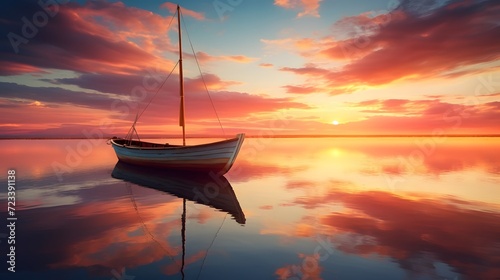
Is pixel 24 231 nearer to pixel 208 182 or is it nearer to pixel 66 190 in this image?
pixel 66 190

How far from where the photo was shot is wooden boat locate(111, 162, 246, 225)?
1328 centimetres

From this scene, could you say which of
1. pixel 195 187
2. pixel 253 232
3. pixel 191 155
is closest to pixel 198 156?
pixel 191 155

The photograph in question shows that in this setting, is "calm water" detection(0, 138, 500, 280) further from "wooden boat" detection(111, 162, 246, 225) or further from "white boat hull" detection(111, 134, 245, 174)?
"white boat hull" detection(111, 134, 245, 174)

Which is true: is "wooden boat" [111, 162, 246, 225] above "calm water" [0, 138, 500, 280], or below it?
below

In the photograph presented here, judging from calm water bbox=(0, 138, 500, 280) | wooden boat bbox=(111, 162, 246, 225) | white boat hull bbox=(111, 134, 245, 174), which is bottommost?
wooden boat bbox=(111, 162, 246, 225)

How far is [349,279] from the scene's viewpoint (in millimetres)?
6238

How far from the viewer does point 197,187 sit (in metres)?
17.5

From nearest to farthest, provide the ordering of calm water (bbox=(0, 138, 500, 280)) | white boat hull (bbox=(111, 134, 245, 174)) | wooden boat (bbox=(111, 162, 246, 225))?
calm water (bbox=(0, 138, 500, 280)) → wooden boat (bbox=(111, 162, 246, 225)) → white boat hull (bbox=(111, 134, 245, 174))

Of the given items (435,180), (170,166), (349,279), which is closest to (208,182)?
(170,166)

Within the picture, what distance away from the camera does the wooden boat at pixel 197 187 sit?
13.3 m

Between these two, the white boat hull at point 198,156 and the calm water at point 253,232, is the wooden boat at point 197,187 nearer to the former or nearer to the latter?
the calm water at point 253,232

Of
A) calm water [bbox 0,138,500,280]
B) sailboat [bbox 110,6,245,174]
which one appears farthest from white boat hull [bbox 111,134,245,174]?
calm water [bbox 0,138,500,280]

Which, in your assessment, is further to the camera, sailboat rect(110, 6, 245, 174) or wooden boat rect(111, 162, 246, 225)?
sailboat rect(110, 6, 245, 174)

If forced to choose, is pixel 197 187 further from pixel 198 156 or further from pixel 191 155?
pixel 191 155
